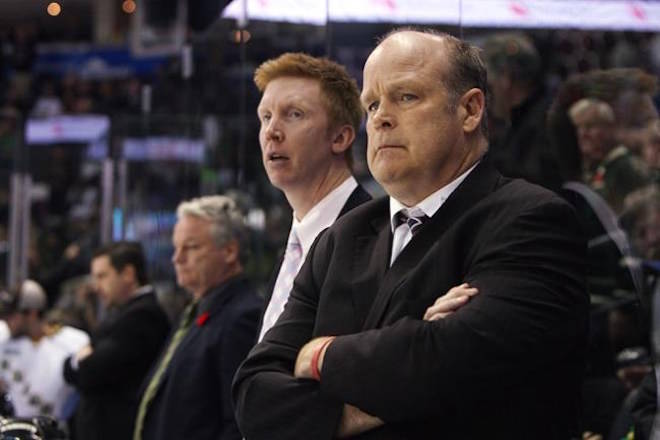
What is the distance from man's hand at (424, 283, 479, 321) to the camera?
2.21 m

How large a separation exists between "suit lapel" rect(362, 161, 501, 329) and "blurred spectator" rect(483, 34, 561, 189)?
130cm

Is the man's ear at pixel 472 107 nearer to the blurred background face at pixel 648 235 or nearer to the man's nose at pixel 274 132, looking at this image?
the man's nose at pixel 274 132

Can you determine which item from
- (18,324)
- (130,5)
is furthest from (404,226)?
(130,5)

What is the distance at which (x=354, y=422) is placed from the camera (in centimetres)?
230

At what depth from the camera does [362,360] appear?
2.23 metres

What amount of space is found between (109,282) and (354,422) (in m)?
4.37

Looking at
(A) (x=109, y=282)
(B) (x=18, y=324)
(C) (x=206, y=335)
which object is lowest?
(B) (x=18, y=324)

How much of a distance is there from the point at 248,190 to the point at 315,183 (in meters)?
2.19

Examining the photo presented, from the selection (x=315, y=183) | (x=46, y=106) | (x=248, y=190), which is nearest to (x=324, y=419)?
(x=315, y=183)

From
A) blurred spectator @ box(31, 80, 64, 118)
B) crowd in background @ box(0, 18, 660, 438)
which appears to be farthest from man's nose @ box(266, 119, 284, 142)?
blurred spectator @ box(31, 80, 64, 118)

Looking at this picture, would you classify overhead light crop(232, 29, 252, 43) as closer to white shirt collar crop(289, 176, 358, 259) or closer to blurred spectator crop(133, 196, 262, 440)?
blurred spectator crop(133, 196, 262, 440)

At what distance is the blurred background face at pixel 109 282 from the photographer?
646cm

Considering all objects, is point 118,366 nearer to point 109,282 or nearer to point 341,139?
point 109,282

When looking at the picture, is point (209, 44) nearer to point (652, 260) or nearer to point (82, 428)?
point (82, 428)
